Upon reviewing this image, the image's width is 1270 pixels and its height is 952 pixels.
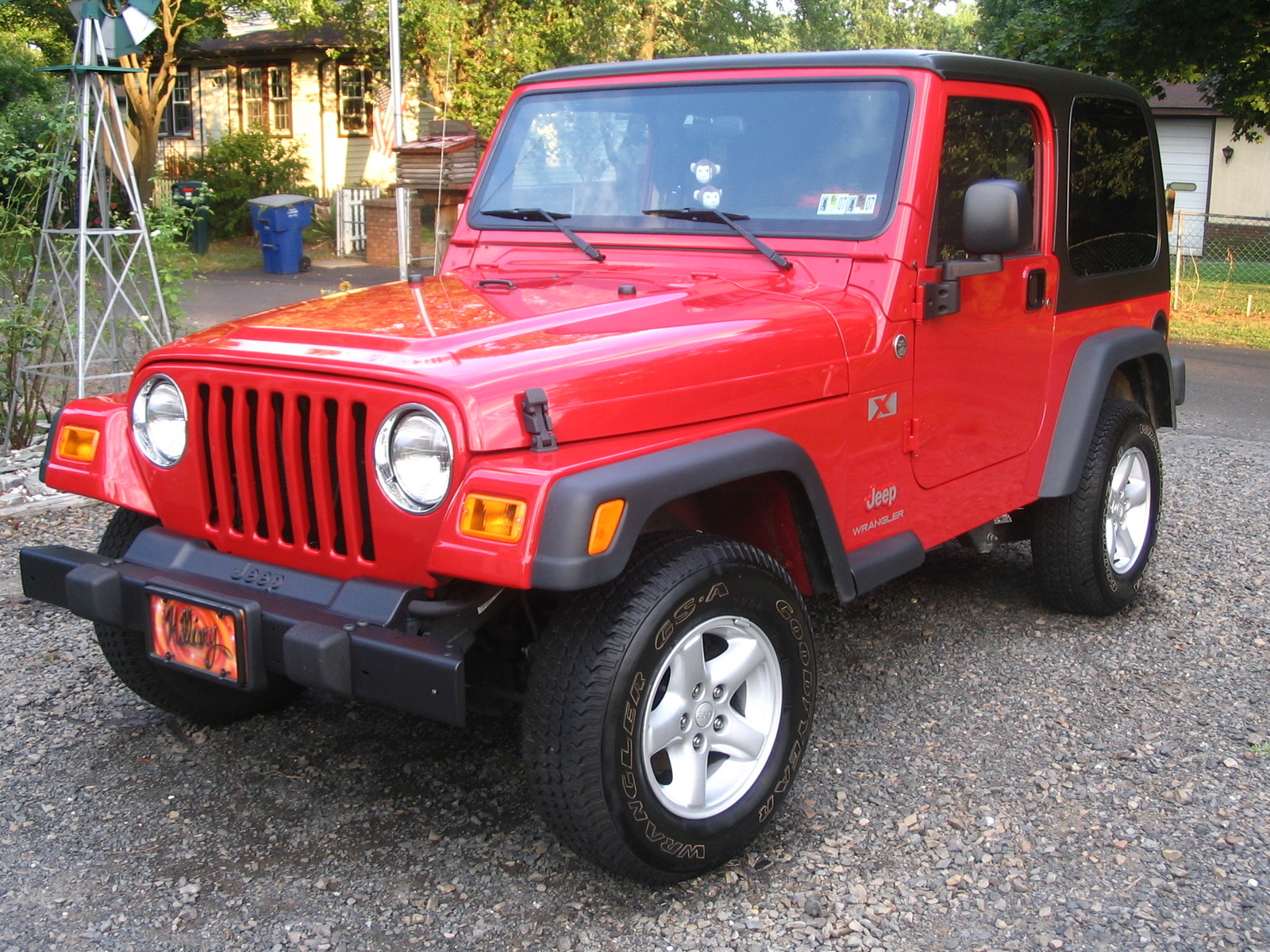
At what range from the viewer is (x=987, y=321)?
12.5 feet

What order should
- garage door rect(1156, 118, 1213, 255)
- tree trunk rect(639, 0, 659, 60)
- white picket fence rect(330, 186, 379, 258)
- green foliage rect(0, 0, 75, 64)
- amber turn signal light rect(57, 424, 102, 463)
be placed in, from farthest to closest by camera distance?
garage door rect(1156, 118, 1213, 255) → green foliage rect(0, 0, 75, 64) → tree trunk rect(639, 0, 659, 60) → white picket fence rect(330, 186, 379, 258) → amber turn signal light rect(57, 424, 102, 463)

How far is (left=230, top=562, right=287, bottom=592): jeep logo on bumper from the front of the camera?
2832 millimetres

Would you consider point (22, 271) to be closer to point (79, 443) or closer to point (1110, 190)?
point (79, 443)

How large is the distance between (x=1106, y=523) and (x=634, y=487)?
2674mm

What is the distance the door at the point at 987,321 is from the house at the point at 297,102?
22.2 m

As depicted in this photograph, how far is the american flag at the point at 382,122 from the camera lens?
24.5m

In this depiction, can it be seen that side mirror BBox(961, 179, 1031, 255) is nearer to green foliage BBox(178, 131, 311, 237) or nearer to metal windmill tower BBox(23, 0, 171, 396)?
metal windmill tower BBox(23, 0, 171, 396)

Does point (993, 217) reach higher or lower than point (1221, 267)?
higher

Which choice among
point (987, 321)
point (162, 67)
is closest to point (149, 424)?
point (987, 321)

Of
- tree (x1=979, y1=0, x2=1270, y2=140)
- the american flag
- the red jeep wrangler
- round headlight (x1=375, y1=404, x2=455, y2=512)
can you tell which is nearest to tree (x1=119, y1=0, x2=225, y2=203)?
the american flag

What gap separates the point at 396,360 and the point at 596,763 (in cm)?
97

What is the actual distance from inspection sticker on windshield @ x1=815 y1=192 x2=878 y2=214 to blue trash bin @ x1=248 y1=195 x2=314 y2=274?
50.5ft

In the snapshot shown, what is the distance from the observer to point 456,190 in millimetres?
18031

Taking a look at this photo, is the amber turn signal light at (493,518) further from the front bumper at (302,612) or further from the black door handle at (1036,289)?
the black door handle at (1036,289)
